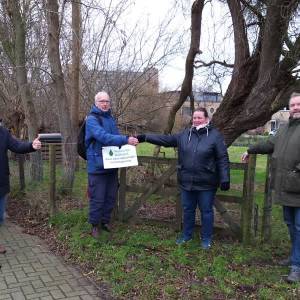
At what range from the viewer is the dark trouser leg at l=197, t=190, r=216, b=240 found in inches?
215

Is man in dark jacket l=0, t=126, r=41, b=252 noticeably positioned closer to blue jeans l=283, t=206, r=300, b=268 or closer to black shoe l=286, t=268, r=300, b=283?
blue jeans l=283, t=206, r=300, b=268

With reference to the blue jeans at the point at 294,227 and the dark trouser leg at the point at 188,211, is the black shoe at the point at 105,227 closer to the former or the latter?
the dark trouser leg at the point at 188,211

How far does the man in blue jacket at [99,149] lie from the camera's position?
562cm

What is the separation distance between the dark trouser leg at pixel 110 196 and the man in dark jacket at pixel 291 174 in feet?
7.14

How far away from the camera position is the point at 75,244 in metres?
5.82

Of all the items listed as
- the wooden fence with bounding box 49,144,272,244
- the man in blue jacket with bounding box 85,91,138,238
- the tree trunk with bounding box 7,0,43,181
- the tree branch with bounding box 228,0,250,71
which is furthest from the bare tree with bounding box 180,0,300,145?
the tree trunk with bounding box 7,0,43,181

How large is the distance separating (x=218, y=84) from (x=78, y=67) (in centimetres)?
343

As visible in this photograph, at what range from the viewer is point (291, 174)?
15.1 ft

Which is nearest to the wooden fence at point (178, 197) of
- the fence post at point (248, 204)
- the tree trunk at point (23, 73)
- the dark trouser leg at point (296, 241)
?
the fence post at point (248, 204)

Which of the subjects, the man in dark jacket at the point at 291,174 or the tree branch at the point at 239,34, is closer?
the man in dark jacket at the point at 291,174

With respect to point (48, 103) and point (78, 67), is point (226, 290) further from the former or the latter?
point (48, 103)

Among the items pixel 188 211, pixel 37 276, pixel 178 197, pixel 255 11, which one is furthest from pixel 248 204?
pixel 255 11

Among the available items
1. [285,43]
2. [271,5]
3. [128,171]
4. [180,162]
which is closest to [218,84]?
[285,43]

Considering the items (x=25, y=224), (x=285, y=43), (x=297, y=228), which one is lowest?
(x=25, y=224)
